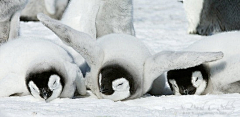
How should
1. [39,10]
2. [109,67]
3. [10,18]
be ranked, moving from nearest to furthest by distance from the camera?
[109,67]
[10,18]
[39,10]

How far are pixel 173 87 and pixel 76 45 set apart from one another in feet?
1.76

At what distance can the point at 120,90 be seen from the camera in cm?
287

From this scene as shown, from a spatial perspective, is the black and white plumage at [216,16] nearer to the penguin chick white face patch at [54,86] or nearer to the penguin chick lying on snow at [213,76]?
the penguin chick lying on snow at [213,76]

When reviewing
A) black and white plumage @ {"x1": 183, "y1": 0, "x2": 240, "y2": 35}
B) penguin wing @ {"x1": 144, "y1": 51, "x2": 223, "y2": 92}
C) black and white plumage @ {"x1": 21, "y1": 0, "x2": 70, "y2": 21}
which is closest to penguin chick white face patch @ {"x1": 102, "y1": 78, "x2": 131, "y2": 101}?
penguin wing @ {"x1": 144, "y1": 51, "x2": 223, "y2": 92}

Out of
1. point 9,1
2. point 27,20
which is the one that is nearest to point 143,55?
point 9,1

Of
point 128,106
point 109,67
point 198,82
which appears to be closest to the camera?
point 128,106

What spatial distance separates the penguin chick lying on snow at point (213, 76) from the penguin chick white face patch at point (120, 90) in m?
0.26

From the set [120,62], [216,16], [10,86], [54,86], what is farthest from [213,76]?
[216,16]

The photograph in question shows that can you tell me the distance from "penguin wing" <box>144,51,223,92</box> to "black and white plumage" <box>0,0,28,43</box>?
1.45 m

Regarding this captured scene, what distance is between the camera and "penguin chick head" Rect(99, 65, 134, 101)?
2.82 metres

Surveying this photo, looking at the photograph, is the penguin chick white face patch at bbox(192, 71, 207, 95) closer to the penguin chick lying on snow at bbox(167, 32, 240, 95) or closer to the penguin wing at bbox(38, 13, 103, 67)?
the penguin chick lying on snow at bbox(167, 32, 240, 95)

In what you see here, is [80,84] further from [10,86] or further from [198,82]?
[198,82]

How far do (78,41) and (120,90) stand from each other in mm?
327

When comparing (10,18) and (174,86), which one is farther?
(10,18)
